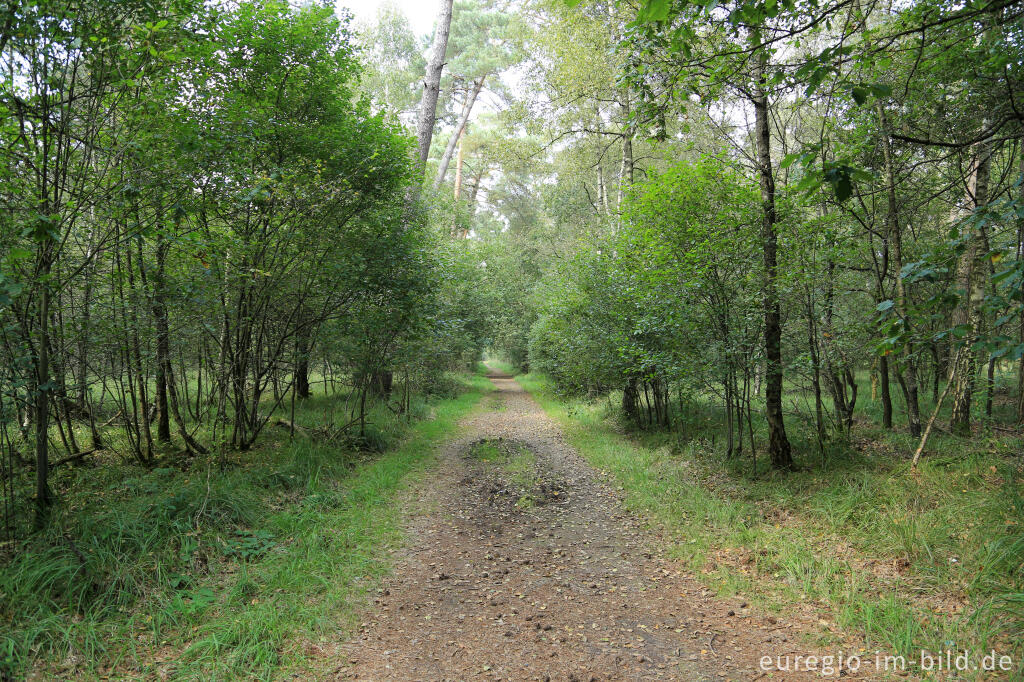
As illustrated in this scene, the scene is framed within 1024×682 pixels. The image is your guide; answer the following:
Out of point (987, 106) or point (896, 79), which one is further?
point (896, 79)

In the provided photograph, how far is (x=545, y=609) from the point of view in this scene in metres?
4.35

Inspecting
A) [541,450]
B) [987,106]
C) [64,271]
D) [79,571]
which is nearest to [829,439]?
[987,106]

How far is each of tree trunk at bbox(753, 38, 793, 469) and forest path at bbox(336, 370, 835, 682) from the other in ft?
8.08

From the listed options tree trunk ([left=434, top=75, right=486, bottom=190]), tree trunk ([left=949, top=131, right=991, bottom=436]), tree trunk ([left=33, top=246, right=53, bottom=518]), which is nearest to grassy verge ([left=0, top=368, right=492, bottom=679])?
tree trunk ([left=33, top=246, right=53, bottom=518])

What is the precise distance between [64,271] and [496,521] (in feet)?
19.1

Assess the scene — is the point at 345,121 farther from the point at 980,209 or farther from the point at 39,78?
the point at 980,209

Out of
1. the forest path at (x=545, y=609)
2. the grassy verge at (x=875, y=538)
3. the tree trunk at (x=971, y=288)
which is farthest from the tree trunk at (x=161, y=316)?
the tree trunk at (x=971, y=288)

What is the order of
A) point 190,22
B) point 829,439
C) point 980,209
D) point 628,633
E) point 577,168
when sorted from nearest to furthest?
1. point 980,209
2. point 628,633
3. point 190,22
4. point 829,439
5. point 577,168

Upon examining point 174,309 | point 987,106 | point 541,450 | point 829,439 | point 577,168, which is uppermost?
point 577,168

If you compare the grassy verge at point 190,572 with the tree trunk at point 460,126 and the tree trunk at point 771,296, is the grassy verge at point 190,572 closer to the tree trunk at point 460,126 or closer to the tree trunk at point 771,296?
the tree trunk at point 771,296

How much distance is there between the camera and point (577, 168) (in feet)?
56.5

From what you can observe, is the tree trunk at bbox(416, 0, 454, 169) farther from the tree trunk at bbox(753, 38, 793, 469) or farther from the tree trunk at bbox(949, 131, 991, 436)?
the tree trunk at bbox(949, 131, 991, 436)

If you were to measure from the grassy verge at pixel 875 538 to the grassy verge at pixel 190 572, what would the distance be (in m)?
3.72

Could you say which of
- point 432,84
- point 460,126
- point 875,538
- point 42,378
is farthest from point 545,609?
point 460,126
